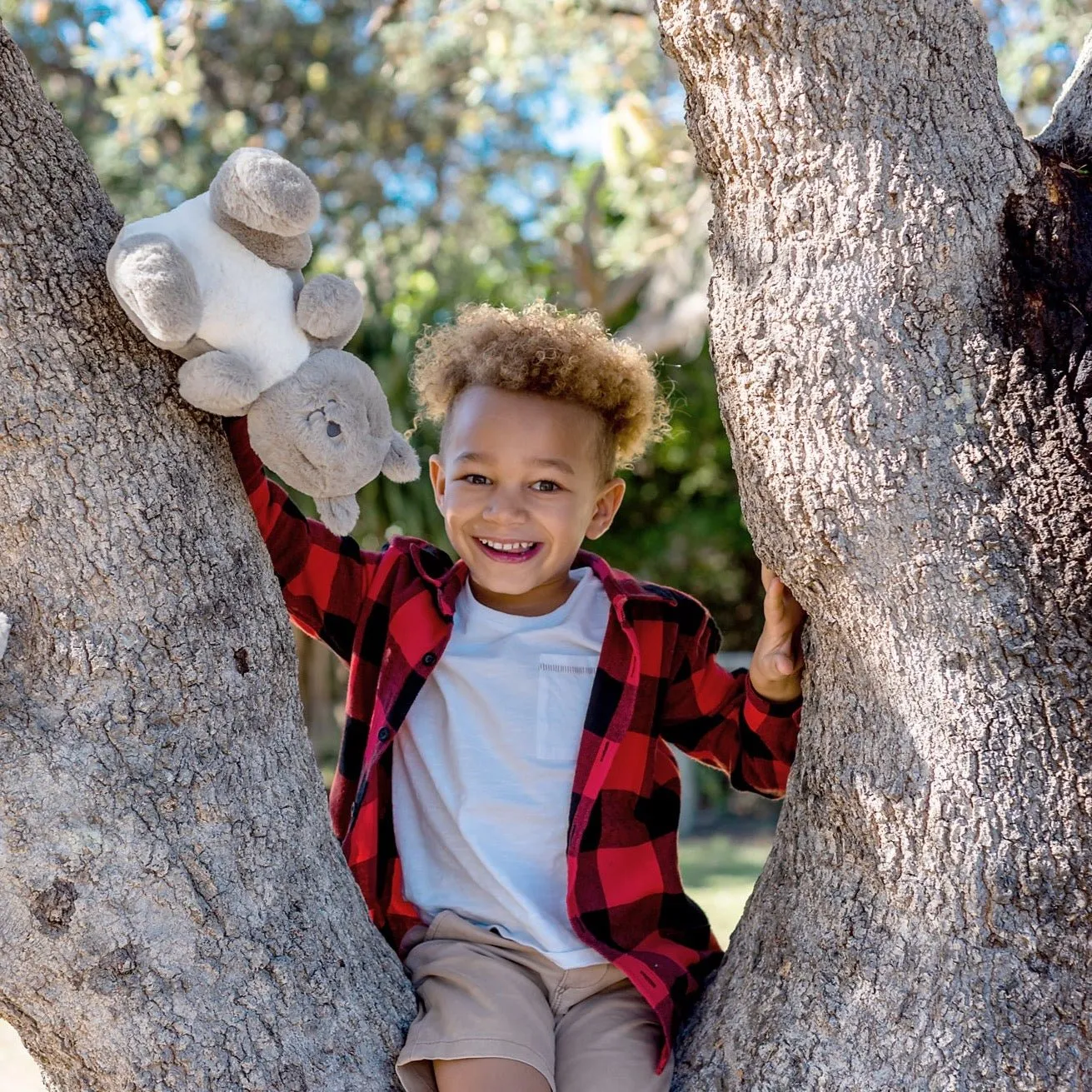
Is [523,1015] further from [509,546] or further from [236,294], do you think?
[236,294]

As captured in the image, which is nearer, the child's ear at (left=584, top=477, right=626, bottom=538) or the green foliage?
the child's ear at (left=584, top=477, right=626, bottom=538)

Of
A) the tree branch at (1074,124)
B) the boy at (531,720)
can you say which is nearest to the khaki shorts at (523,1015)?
the boy at (531,720)

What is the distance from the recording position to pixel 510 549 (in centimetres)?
253

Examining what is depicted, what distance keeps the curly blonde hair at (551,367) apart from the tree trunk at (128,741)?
2.66ft

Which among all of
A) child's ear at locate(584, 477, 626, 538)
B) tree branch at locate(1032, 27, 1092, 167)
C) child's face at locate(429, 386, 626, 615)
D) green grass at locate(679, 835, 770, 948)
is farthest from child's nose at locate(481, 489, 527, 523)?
green grass at locate(679, 835, 770, 948)

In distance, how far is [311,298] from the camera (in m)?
1.95

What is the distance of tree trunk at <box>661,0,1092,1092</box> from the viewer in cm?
173

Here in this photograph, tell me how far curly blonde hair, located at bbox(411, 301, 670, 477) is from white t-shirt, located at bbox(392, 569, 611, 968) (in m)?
0.47

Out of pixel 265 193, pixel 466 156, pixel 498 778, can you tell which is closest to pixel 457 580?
pixel 498 778

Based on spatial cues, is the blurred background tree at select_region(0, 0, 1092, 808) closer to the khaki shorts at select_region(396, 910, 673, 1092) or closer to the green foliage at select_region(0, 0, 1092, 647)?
the green foliage at select_region(0, 0, 1092, 647)

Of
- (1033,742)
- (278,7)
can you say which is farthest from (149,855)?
(278,7)

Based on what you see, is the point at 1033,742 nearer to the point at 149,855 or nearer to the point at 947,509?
the point at 947,509

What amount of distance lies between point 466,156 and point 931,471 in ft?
45.7

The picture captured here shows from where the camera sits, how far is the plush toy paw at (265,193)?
1818mm
